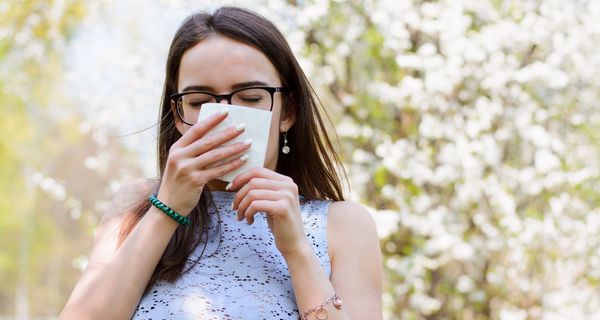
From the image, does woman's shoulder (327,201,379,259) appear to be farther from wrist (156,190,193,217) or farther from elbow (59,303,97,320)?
elbow (59,303,97,320)

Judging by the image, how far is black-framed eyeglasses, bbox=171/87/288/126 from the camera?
67.6 inches

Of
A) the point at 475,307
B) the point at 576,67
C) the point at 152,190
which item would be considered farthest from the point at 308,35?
the point at 152,190

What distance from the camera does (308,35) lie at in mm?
4617

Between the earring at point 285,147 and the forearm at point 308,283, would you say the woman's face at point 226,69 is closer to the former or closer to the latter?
the earring at point 285,147

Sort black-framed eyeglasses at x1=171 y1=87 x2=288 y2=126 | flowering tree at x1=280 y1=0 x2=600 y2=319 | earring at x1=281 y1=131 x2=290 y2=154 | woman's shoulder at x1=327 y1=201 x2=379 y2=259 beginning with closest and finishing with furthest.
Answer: black-framed eyeglasses at x1=171 y1=87 x2=288 y2=126 → woman's shoulder at x1=327 y1=201 x2=379 y2=259 → earring at x1=281 y1=131 x2=290 y2=154 → flowering tree at x1=280 y1=0 x2=600 y2=319

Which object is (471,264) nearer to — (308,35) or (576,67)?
(576,67)

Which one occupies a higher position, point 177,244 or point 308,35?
point 308,35

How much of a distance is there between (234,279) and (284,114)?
41 centimetres

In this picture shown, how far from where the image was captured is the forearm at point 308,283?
5.43 feet

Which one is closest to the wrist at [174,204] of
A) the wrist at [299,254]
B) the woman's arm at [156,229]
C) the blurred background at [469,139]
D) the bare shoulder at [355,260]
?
the woman's arm at [156,229]

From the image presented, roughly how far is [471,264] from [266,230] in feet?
9.79

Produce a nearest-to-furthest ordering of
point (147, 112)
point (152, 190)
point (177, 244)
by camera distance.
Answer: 1. point (177, 244)
2. point (152, 190)
3. point (147, 112)

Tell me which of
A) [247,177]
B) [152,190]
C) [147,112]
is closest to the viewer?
[247,177]

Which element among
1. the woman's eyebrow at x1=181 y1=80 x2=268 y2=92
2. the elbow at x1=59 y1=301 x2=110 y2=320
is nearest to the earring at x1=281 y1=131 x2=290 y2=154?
the woman's eyebrow at x1=181 y1=80 x2=268 y2=92
